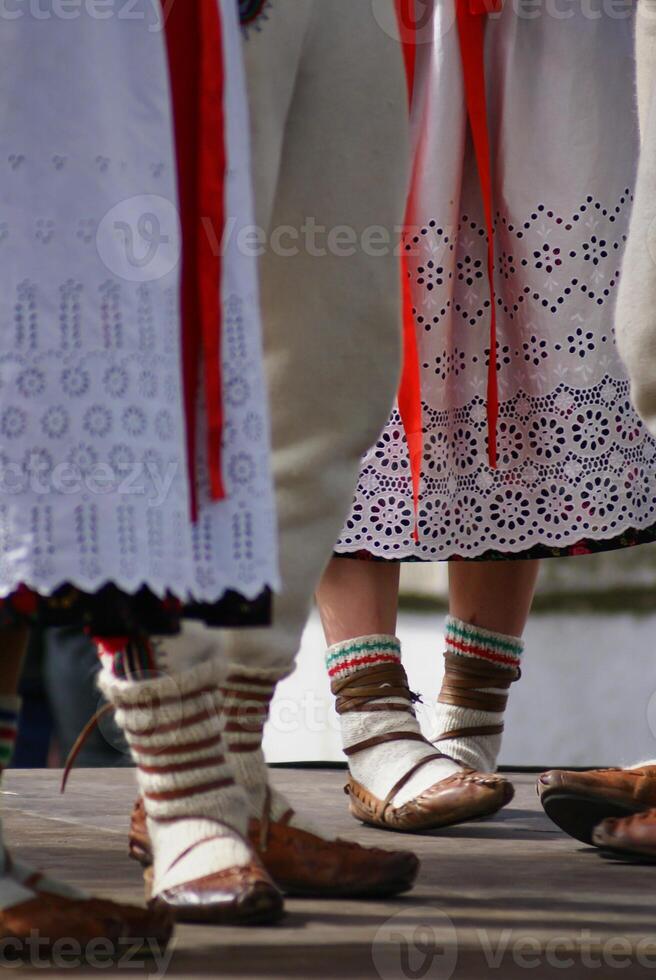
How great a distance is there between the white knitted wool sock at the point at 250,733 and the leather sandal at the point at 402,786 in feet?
0.88

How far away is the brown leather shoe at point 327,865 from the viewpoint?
114cm

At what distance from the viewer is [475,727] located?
163cm

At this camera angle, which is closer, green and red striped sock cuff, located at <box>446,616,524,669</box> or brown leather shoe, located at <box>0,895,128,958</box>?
brown leather shoe, located at <box>0,895,128,958</box>

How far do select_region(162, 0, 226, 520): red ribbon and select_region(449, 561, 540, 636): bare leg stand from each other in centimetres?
73

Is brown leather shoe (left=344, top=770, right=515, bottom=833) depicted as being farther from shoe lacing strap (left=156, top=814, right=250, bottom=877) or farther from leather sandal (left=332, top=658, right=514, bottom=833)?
shoe lacing strap (left=156, top=814, right=250, bottom=877)

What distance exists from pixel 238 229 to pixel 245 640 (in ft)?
1.14

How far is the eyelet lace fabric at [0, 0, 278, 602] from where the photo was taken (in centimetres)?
89

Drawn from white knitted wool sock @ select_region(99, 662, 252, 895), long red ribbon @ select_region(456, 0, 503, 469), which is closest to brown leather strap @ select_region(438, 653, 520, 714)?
long red ribbon @ select_region(456, 0, 503, 469)

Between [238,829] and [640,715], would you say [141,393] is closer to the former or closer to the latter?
[238,829]

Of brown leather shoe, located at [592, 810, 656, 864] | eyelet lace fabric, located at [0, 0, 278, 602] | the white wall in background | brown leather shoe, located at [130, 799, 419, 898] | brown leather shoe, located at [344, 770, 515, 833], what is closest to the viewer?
eyelet lace fabric, located at [0, 0, 278, 602]

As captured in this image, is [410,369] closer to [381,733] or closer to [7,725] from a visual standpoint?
[381,733]

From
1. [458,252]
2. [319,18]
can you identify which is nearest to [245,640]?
[319,18]

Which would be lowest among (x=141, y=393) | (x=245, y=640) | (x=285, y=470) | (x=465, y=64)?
(x=245, y=640)

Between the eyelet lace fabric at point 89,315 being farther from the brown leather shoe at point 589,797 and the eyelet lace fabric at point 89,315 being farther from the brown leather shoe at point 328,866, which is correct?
the brown leather shoe at point 589,797
